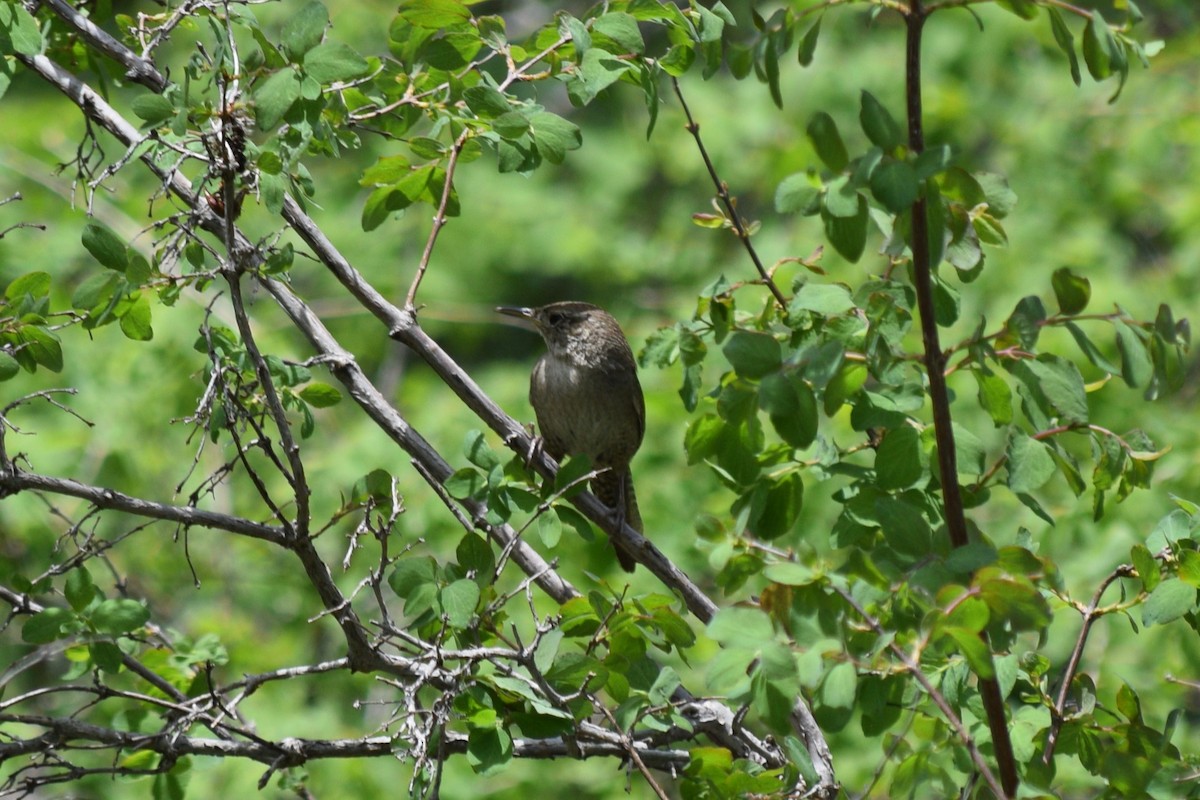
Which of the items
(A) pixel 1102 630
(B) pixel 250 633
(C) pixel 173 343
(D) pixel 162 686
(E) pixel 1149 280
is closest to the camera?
(D) pixel 162 686

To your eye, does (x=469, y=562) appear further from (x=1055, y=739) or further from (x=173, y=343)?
(x=173, y=343)

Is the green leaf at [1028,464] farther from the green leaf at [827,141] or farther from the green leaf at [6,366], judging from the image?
the green leaf at [6,366]

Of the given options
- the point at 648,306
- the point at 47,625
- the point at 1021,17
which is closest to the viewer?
the point at 1021,17

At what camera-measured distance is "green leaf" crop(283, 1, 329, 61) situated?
1.72 meters

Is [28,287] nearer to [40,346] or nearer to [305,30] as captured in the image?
[40,346]

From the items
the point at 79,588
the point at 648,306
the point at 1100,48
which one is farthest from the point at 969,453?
the point at 648,306

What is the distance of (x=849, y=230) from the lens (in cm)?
146

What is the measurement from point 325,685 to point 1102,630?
3.52m

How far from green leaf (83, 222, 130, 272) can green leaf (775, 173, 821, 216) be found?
3.34 ft

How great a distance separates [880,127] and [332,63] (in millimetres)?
795

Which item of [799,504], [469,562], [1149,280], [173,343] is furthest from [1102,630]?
[173,343]

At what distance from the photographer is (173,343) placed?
539 cm

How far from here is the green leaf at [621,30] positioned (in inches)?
78.6

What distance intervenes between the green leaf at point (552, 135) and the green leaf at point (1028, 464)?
84cm
